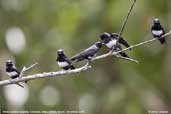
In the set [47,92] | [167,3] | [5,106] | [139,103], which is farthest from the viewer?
[47,92]

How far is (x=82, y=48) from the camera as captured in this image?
11.9 metres

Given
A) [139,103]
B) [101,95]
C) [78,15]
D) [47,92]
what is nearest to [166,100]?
[139,103]

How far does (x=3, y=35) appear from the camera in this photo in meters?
12.9

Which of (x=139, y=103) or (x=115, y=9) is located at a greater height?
(x=115, y=9)

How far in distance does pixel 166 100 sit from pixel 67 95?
8.00 feet

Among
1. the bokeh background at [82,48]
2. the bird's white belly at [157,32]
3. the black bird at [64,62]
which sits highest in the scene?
the bokeh background at [82,48]

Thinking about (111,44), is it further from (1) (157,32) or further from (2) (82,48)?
(2) (82,48)

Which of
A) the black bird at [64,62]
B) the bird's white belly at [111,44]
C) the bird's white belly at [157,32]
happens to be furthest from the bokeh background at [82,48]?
the bird's white belly at [111,44]

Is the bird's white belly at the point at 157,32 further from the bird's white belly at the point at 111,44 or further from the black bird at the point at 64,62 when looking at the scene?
the black bird at the point at 64,62

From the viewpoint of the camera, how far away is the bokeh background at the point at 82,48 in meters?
11.0

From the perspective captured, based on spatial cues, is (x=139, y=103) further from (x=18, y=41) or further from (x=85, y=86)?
(x=18, y=41)

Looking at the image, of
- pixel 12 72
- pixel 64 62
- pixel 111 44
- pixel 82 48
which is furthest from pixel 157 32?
pixel 82 48

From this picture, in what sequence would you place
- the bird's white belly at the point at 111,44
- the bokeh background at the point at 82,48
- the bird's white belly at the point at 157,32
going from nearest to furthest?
1. the bird's white belly at the point at 111,44
2. the bird's white belly at the point at 157,32
3. the bokeh background at the point at 82,48

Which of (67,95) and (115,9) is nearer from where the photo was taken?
(115,9)
